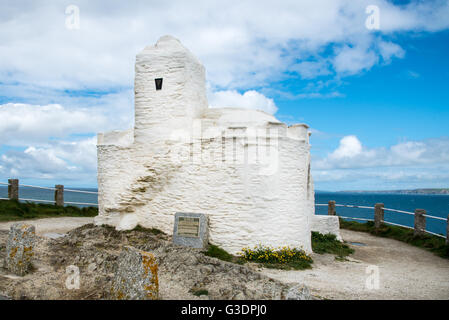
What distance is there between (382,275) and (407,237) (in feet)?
19.7

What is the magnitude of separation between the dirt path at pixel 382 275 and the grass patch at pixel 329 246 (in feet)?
0.94

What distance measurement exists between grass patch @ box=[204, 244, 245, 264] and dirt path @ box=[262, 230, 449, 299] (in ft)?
3.18

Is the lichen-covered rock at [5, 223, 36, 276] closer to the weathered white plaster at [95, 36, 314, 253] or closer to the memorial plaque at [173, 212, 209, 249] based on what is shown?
the memorial plaque at [173, 212, 209, 249]

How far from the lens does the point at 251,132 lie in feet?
31.4

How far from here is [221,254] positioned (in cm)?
912

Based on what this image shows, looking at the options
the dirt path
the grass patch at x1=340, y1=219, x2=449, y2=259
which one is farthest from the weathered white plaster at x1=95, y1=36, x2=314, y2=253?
the grass patch at x1=340, y1=219, x2=449, y2=259

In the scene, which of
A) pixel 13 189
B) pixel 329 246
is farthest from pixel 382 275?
pixel 13 189

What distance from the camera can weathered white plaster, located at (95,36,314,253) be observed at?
941 centimetres

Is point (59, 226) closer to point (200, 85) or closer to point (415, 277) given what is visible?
point (200, 85)

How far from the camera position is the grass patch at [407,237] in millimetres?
11533

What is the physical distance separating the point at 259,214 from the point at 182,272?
9.43 ft

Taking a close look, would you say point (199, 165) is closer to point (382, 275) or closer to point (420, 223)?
point (382, 275)
